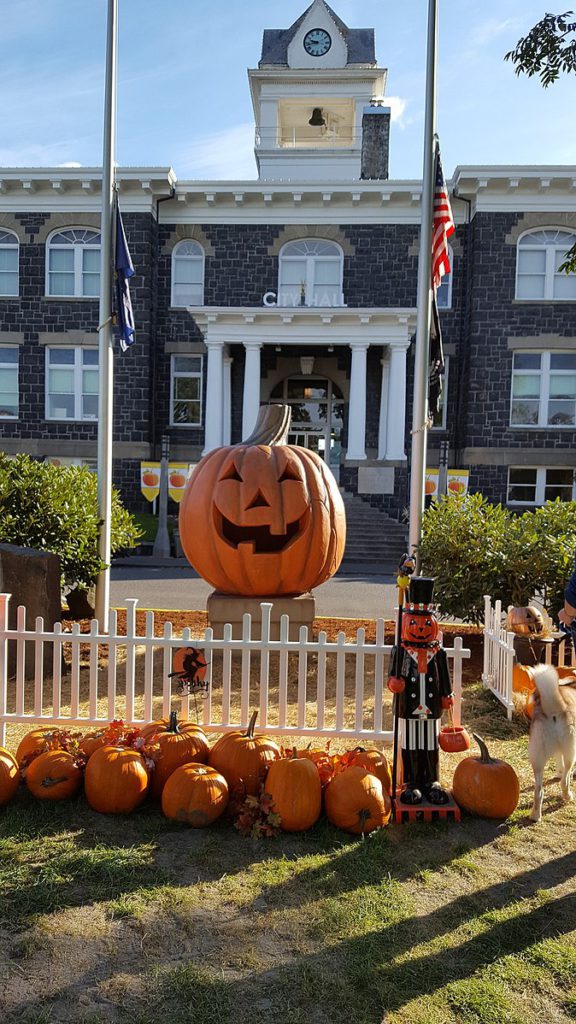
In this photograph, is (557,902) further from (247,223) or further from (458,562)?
(247,223)

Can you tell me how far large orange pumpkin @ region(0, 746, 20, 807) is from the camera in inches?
143

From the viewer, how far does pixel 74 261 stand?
21531 millimetres

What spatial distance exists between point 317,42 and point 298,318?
1556cm

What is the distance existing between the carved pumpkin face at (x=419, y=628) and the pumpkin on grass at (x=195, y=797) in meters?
1.26

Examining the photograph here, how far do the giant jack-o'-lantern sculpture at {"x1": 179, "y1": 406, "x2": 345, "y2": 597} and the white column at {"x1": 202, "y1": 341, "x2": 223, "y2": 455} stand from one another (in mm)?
13968

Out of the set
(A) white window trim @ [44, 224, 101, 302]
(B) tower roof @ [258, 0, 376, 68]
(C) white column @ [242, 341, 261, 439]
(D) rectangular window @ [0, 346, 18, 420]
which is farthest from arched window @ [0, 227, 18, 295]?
(B) tower roof @ [258, 0, 376, 68]

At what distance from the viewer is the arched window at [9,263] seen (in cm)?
2167

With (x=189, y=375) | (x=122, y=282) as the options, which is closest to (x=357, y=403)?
(x=189, y=375)

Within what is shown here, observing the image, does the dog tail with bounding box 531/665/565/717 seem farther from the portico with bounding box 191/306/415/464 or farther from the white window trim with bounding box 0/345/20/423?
the white window trim with bounding box 0/345/20/423

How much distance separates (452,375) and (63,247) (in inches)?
514

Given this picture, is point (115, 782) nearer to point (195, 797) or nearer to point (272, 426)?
point (195, 797)

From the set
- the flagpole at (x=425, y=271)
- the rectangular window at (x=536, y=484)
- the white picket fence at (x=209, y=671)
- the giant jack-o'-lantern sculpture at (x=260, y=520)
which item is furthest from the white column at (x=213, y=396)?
Answer: the white picket fence at (x=209, y=671)

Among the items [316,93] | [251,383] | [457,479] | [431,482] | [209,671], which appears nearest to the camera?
[209,671]

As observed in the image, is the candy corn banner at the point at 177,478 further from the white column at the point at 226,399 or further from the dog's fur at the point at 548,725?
the dog's fur at the point at 548,725
